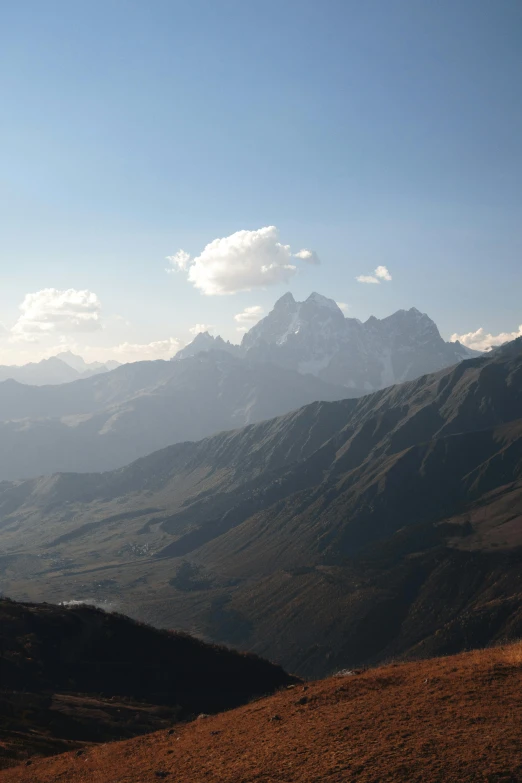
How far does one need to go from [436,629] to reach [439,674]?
156 m

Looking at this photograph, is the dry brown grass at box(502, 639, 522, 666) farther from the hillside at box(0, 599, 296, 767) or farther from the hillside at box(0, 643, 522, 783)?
the hillside at box(0, 599, 296, 767)

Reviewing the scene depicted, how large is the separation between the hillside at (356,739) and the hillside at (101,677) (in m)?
10.2

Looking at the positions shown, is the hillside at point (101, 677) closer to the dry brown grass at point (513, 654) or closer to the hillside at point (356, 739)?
the hillside at point (356, 739)

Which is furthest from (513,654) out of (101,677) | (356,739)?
(101,677)

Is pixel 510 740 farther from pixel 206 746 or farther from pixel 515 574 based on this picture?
pixel 515 574

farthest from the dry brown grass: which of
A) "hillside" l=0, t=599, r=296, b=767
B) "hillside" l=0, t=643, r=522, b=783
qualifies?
"hillside" l=0, t=599, r=296, b=767

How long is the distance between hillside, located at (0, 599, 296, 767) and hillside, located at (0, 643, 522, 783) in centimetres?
1025

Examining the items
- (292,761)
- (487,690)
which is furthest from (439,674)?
(292,761)

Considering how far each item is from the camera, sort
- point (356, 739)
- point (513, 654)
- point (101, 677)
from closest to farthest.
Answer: point (356, 739) < point (513, 654) < point (101, 677)

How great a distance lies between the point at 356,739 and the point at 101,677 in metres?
41.4

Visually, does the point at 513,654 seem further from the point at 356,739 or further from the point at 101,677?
the point at 101,677

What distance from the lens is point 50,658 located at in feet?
206

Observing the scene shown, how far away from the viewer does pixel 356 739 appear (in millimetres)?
28656

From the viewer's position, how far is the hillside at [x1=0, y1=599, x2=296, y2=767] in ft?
154
